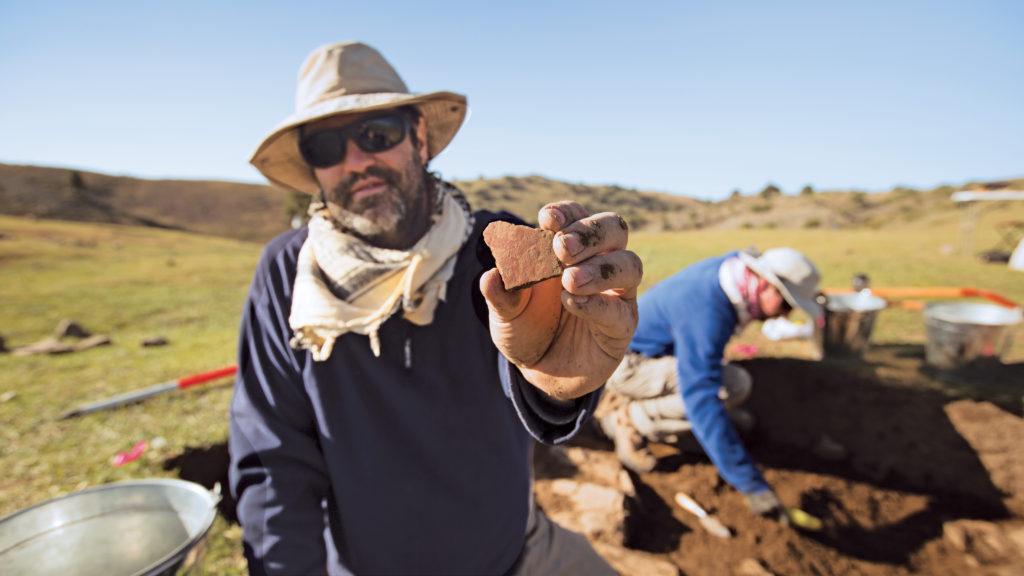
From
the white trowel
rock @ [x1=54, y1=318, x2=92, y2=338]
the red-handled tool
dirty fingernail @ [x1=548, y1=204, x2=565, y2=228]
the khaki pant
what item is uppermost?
dirty fingernail @ [x1=548, y1=204, x2=565, y2=228]

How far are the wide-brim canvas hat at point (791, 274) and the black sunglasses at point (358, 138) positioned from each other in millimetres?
2712

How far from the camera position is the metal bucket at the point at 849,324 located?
534 centimetres

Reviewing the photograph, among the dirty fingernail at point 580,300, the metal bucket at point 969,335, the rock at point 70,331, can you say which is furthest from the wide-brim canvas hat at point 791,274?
the rock at point 70,331

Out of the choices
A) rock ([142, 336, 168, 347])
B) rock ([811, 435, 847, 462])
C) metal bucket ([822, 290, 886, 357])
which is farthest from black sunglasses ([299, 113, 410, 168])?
rock ([142, 336, 168, 347])

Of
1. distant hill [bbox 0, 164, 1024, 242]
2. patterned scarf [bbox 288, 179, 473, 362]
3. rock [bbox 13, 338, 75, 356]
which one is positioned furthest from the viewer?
distant hill [bbox 0, 164, 1024, 242]

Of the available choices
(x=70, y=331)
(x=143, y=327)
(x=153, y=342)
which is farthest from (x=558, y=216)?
(x=143, y=327)

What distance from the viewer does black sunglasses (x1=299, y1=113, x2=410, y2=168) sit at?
7.06ft

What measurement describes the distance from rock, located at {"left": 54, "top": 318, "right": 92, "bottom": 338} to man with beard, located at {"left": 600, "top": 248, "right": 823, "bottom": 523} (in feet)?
28.7

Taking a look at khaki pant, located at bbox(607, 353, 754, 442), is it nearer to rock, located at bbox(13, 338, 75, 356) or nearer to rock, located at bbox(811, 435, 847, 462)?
rock, located at bbox(811, 435, 847, 462)

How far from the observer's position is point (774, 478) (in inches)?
151

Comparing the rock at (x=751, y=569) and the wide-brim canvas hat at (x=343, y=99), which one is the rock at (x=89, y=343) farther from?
the rock at (x=751, y=569)

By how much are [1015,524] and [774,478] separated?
1485mm

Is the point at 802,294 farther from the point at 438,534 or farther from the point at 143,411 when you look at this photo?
the point at 143,411

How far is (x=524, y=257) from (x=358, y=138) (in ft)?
4.70
